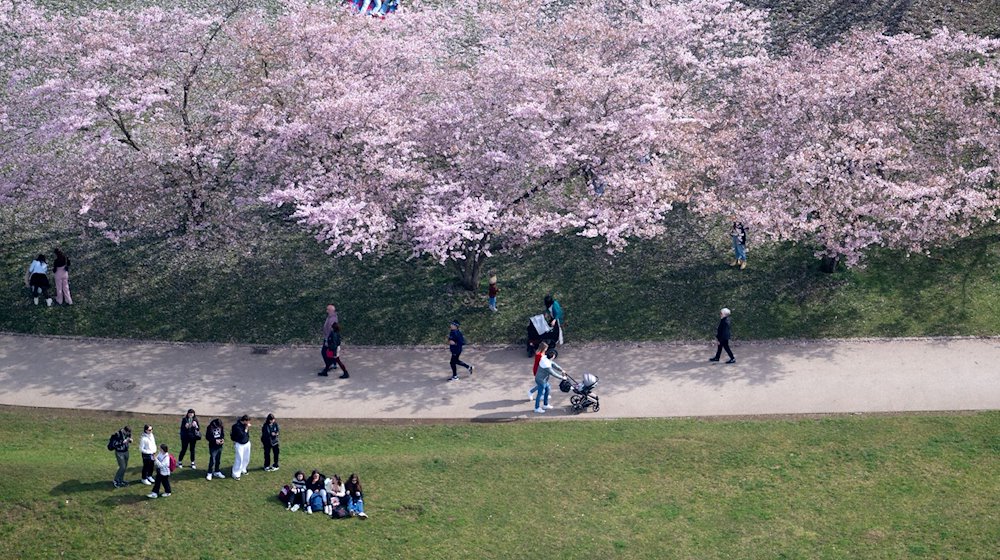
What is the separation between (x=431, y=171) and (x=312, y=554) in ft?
42.4

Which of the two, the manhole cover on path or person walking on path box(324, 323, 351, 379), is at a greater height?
person walking on path box(324, 323, 351, 379)

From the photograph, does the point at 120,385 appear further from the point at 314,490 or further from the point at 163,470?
the point at 314,490

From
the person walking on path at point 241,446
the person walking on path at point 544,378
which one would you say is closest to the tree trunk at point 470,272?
the person walking on path at point 544,378

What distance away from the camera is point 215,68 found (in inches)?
1353

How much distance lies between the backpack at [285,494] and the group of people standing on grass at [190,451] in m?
1.05

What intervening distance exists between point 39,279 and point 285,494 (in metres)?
12.8

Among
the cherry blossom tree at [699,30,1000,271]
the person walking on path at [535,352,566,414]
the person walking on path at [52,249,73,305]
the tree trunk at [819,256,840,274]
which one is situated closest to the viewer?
the person walking on path at [535,352,566,414]

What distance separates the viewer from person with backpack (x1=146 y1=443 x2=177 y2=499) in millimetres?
21984

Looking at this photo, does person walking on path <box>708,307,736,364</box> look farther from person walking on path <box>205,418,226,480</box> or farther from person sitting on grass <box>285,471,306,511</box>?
person walking on path <box>205,418,226,480</box>

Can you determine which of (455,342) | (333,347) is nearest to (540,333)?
(455,342)

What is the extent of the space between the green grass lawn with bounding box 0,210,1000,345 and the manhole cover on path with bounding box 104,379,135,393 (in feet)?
8.35

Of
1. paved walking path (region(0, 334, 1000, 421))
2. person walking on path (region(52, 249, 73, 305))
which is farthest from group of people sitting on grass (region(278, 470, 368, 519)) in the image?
person walking on path (region(52, 249, 73, 305))

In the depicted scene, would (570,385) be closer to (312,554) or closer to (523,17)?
(312,554)

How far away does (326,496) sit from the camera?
22344 millimetres
